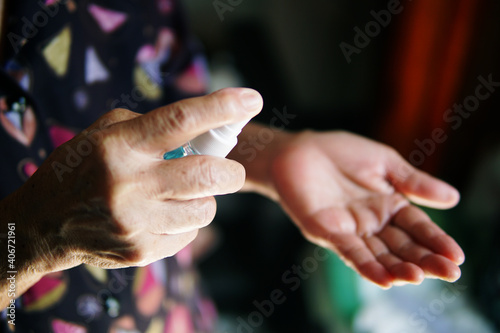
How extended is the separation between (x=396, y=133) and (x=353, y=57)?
37 centimetres

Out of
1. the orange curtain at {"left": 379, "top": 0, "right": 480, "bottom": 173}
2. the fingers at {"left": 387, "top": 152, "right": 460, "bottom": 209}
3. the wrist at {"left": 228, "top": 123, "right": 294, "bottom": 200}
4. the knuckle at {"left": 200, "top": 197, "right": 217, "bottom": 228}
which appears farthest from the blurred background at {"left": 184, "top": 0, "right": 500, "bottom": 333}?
the knuckle at {"left": 200, "top": 197, "right": 217, "bottom": 228}

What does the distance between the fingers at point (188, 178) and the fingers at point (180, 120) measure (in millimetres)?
23

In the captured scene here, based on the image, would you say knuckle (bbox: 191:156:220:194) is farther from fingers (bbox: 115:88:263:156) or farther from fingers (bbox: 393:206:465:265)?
fingers (bbox: 393:206:465:265)

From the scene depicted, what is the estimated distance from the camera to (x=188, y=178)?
1.35ft

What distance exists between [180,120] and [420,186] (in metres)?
0.56

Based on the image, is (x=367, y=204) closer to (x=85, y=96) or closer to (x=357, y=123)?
(x=85, y=96)

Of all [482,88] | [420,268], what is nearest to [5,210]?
[420,268]

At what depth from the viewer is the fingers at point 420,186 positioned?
73 cm

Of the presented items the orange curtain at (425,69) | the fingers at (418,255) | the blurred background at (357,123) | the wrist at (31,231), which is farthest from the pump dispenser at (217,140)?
the orange curtain at (425,69)

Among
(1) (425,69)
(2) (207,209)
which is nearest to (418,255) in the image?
(2) (207,209)

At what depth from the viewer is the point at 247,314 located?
149 centimetres

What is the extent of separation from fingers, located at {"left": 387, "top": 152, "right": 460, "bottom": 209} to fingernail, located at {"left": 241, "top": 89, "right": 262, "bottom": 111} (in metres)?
0.48

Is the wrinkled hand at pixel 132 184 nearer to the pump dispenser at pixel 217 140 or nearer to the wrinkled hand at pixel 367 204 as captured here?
the pump dispenser at pixel 217 140

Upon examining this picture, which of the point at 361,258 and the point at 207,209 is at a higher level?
the point at 207,209
